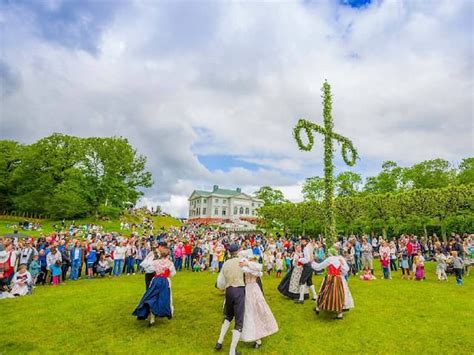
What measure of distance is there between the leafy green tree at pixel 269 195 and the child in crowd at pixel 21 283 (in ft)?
217

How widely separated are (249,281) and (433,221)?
1219 inches

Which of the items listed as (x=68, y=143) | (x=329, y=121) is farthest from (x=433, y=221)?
(x=68, y=143)

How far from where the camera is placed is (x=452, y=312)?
382 inches

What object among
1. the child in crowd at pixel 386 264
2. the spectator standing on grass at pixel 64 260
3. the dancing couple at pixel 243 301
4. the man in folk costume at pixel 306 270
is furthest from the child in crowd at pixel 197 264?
the dancing couple at pixel 243 301

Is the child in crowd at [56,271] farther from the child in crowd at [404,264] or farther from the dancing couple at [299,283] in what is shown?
the child in crowd at [404,264]

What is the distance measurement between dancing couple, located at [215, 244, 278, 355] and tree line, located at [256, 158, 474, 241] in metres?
28.7

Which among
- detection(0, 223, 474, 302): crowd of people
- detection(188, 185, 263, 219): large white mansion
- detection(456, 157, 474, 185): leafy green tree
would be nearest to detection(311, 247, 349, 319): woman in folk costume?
detection(0, 223, 474, 302): crowd of people

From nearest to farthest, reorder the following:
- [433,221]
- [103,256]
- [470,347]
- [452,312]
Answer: [470,347]
[452,312]
[103,256]
[433,221]

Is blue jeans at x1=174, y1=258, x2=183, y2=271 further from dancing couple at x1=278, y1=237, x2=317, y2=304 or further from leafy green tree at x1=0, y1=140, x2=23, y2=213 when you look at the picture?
leafy green tree at x1=0, y1=140, x2=23, y2=213

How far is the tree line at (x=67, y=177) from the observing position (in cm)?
4678

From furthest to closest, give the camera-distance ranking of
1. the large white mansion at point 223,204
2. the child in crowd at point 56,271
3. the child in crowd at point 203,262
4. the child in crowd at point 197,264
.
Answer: the large white mansion at point 223,204 < the child in crowd at point 203,262 < the child in crowd at point 197,264 < the child in crowd at point 56,271

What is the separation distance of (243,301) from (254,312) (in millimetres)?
592

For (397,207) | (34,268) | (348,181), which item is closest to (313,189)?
(348,181)

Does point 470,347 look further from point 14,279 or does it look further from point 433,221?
point 433,221
